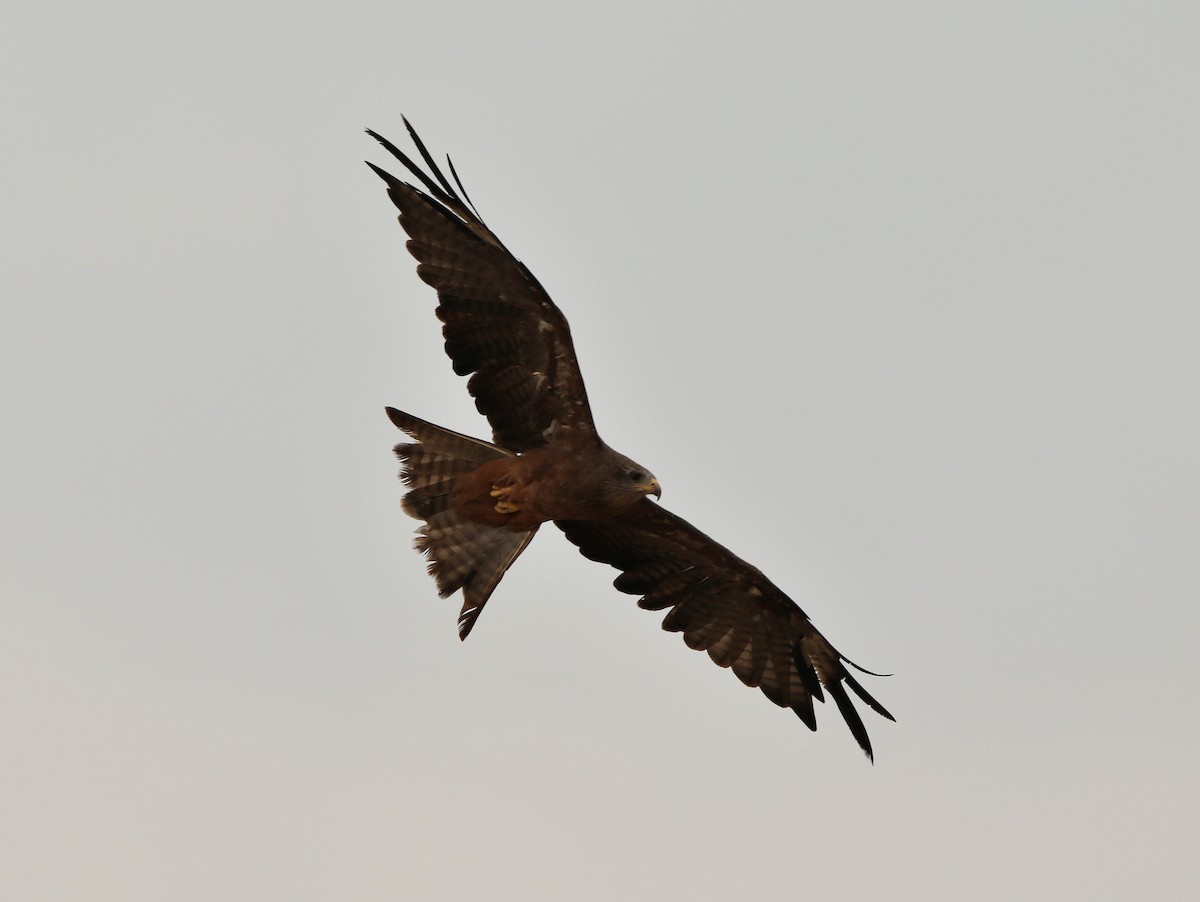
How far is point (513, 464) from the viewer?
13.2 meters

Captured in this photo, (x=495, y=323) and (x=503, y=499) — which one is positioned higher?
(x=495, y=323)

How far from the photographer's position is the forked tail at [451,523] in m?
13.5

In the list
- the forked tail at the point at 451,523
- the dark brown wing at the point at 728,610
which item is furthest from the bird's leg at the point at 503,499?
the dark brown wing at the point at 728,610

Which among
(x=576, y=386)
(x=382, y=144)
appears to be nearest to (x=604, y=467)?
(x=576, y=386)

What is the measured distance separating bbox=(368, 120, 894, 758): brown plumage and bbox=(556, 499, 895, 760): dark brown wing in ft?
0.06

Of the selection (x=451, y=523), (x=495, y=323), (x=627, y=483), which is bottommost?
(x=451, y=523)

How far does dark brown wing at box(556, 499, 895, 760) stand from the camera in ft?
48.8

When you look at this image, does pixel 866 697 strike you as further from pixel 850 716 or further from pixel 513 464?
pixel 513 464

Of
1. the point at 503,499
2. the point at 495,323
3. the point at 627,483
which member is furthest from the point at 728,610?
the point at 495,323

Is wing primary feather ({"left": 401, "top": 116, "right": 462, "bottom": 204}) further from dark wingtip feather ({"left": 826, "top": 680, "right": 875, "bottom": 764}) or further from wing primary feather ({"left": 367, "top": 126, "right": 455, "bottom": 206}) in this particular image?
dark wingtip feather ({"left": 826, "top": 680, "right": 875, "bottom": 764})

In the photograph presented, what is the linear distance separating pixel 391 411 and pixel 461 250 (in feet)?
4.98

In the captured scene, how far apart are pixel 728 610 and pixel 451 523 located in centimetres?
287

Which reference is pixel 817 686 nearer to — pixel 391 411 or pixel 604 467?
pixel 604 467

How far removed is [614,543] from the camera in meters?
14.9
